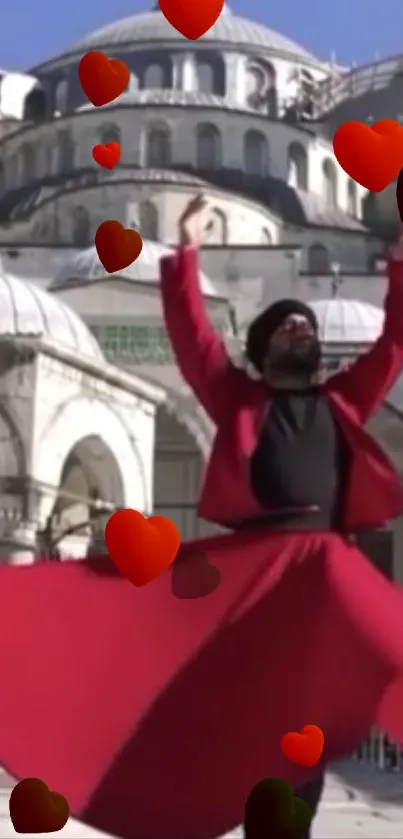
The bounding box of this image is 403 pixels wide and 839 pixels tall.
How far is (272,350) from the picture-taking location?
6.08ft

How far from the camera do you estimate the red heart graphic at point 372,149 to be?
73.8 inches

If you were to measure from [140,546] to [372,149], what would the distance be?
2.49 feet

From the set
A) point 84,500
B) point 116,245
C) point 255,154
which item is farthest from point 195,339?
point 255,154

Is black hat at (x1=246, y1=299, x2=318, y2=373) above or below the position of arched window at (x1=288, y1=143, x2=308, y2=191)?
below

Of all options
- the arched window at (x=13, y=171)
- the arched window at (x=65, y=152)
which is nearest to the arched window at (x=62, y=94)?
the arched window at (x=13, y=171)

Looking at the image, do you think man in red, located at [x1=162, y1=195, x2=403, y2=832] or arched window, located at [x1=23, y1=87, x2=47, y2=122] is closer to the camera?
man in red, located at [x1=162, y1=195, x2=403, y2=832]

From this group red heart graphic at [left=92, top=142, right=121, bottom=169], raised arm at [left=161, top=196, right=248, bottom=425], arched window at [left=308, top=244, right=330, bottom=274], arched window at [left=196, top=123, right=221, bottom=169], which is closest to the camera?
raised arm at [left=161, top=196, right=248, bottom=425]

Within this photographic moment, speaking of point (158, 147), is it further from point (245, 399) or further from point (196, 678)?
point (196, 678)

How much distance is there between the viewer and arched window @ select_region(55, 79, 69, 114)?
16031mm

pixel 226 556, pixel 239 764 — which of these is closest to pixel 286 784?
pixel 239 764

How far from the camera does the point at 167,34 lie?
1504 centimetres

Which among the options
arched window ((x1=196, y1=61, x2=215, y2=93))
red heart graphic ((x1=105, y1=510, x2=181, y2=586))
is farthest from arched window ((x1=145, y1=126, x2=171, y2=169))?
red heart graphic ((x1=105, y1=510, x2=181, y2=586))

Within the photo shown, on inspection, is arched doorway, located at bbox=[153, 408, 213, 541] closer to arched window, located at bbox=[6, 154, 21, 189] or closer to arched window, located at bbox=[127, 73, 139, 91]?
arched window, located at bbox=[6, 154, 21, 189]

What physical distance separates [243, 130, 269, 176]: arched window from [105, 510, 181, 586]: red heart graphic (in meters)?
11.8
